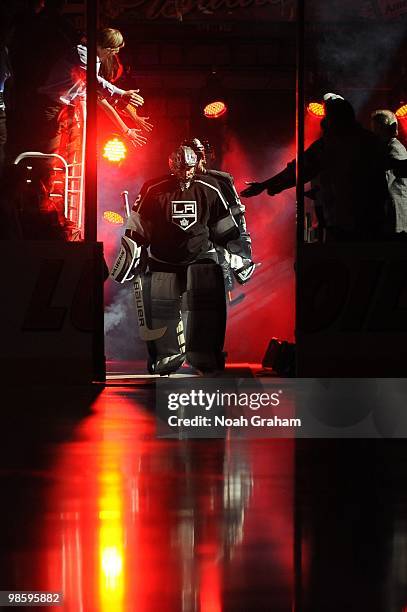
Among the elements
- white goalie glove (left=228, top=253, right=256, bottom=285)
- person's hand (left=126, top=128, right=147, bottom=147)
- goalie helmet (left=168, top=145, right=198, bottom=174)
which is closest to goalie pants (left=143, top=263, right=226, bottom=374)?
white goalie glove (left=228, top=253, right=256, bottom=285)

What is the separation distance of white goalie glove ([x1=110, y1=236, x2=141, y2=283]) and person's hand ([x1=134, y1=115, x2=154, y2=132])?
10.4ft

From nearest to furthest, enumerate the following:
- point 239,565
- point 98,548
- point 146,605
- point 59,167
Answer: point 146,605 < point 239,565 < point 98,548 < point 59,167

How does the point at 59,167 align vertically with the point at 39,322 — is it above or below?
above

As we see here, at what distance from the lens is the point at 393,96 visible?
14.8 m

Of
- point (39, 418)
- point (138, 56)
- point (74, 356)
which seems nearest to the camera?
point (39, 418)

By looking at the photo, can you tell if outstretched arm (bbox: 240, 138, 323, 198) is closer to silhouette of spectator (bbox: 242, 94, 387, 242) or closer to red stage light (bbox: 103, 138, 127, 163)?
silhouette of spectator (bbox: 242, 94, 387, 242)

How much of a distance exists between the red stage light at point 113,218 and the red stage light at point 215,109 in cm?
174

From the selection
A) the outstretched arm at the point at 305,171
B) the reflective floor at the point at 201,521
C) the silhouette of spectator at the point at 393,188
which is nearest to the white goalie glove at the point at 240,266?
the outstretched arm at the point at 305,171

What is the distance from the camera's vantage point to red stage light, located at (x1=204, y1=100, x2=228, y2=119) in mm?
14969

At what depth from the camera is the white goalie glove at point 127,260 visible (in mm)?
11312

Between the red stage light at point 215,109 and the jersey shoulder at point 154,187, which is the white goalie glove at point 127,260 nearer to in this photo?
the jersey shoulder at point 154,187

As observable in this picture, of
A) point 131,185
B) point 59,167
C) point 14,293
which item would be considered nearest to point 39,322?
point 14,293

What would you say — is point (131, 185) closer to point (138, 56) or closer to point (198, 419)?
point (138, 56)

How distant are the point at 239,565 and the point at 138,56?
37.9 feet
